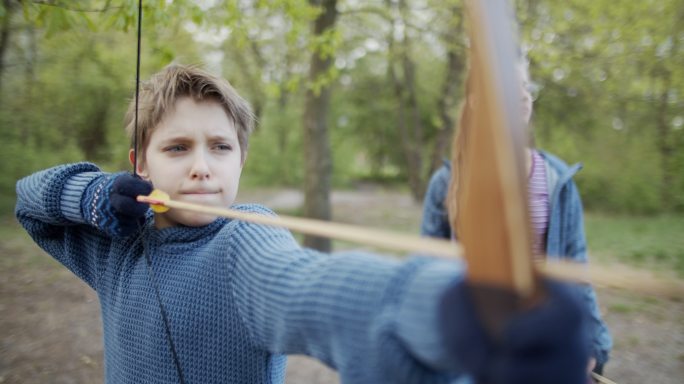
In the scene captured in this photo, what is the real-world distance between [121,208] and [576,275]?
1016 mm

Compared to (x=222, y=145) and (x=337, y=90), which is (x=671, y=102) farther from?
(x=337, y=90)

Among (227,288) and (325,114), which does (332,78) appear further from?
(227,288)

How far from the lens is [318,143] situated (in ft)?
19.0

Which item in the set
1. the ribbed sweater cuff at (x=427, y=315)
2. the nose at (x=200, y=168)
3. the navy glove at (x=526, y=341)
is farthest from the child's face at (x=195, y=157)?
the navy glove at (x=526, y=341)

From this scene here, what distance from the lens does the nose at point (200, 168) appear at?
3.59ft

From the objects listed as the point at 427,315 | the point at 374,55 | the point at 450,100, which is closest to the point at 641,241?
the point at 450,100

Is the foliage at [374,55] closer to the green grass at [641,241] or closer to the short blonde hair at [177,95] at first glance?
the green grass at [641,241]

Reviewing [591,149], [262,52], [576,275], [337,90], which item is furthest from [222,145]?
[337,90]

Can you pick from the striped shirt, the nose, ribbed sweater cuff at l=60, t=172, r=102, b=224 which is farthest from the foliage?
the striped shirt

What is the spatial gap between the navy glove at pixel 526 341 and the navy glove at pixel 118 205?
0.89m

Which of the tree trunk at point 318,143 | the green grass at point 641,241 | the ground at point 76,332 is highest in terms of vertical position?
the tree trunk at point 318,143

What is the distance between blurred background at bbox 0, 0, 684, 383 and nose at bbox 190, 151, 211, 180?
3.39 ft

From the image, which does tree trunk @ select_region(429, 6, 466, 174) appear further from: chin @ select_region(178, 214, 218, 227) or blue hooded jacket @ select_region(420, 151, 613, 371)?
chin @ select_region(178, 214, 218, 227)

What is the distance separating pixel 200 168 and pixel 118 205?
222 millimetres
